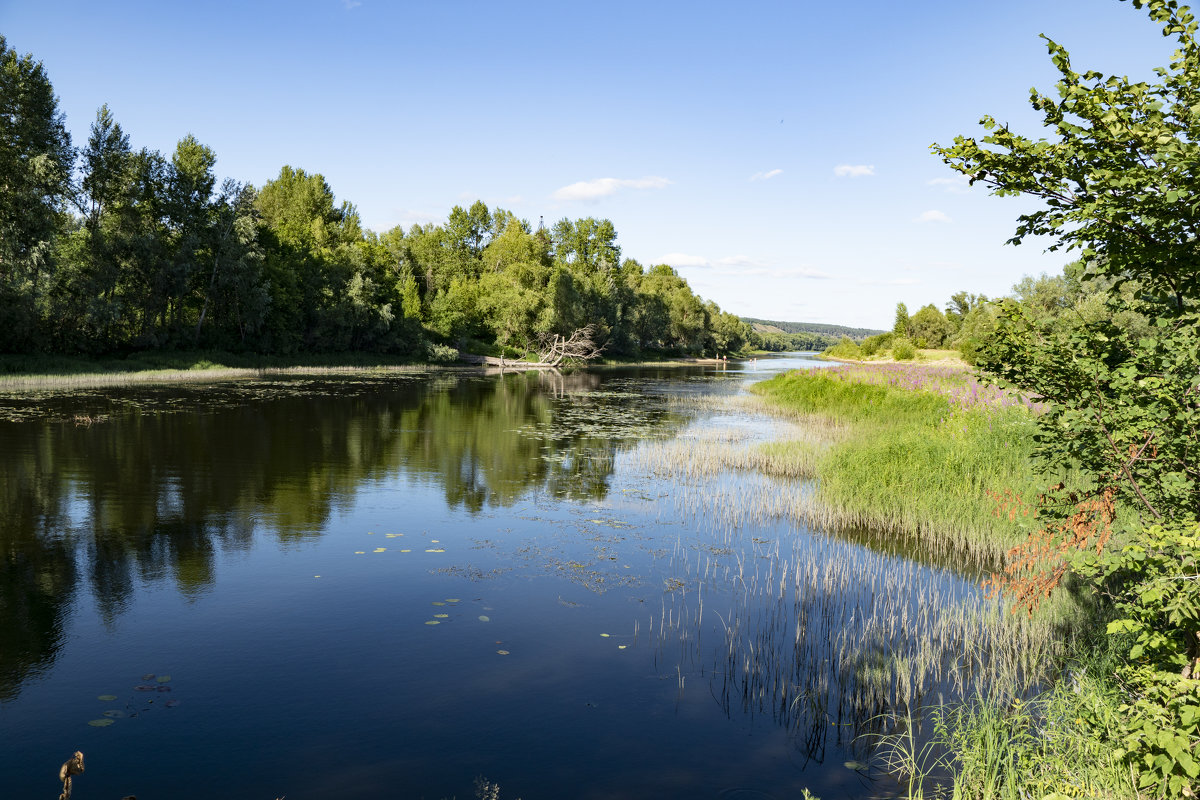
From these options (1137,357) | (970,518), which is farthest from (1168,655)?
(970,518)

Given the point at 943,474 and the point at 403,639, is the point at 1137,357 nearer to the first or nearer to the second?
the point at 403,639

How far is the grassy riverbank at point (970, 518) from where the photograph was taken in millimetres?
6215

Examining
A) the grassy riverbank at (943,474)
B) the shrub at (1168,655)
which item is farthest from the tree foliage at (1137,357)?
the grassy riverbank at (943,474)

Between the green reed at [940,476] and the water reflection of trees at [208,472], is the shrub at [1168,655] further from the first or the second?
the water reflection of trees at [208,472]

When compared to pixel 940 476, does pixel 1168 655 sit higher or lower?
higher

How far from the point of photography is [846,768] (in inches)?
279

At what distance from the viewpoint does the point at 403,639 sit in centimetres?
974

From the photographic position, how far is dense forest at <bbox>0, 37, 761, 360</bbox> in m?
45.3

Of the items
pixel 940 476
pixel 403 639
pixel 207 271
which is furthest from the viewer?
pixel 207 271

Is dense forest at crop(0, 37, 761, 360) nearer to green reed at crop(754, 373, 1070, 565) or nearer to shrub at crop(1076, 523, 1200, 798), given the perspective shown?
green reed at crop(754, 373, 1070, 565)

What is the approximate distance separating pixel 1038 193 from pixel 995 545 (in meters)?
10.2

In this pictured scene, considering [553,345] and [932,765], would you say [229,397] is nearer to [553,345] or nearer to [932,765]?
[932,765]

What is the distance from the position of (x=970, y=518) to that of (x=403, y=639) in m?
11.8

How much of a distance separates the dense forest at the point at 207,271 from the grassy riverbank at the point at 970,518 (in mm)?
47313
